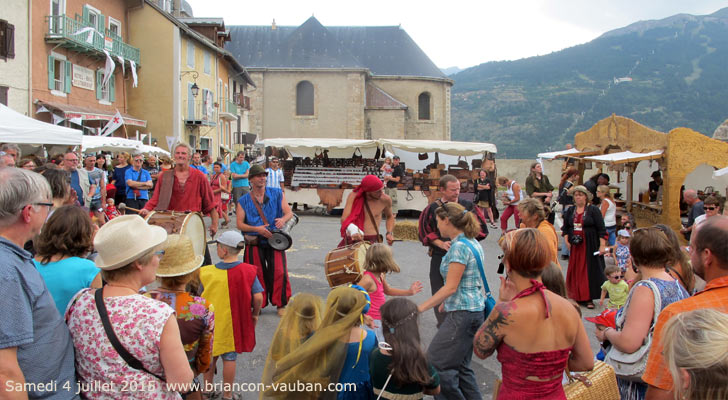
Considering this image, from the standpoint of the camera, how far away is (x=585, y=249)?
754cm

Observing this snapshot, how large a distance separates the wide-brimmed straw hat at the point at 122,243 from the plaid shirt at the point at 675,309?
86.9 inches

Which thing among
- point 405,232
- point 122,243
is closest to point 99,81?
point 405,232

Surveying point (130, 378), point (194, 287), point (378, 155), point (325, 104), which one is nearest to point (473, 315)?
point (194, 287)

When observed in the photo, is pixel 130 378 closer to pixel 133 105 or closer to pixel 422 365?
pixel 422 365

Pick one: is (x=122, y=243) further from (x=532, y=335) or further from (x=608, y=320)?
(x=608, y=320)

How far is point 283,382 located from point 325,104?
147 feet

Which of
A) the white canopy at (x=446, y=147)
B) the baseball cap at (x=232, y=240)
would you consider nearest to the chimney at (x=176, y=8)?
the white canopy at (x=446, y=147)

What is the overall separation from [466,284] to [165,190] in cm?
383

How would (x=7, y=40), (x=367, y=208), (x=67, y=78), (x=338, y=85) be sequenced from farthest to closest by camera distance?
1. (x=338, y=85)
2. (x=67, y=78)
3. (x=7, y=40)
4. (x=367, y=208)

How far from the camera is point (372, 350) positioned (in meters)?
3.05

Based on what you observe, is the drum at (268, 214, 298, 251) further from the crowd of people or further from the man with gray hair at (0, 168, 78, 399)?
the man with gray hair at (0, 168, 78, 399)

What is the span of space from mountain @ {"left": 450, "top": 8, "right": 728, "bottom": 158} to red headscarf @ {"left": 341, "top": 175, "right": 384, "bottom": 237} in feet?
211

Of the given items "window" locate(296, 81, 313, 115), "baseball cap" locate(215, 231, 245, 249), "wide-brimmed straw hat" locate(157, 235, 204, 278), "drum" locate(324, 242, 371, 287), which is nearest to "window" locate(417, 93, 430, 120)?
"window" locate(296, 81, 313, 115)

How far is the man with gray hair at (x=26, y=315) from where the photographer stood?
1966 mm
